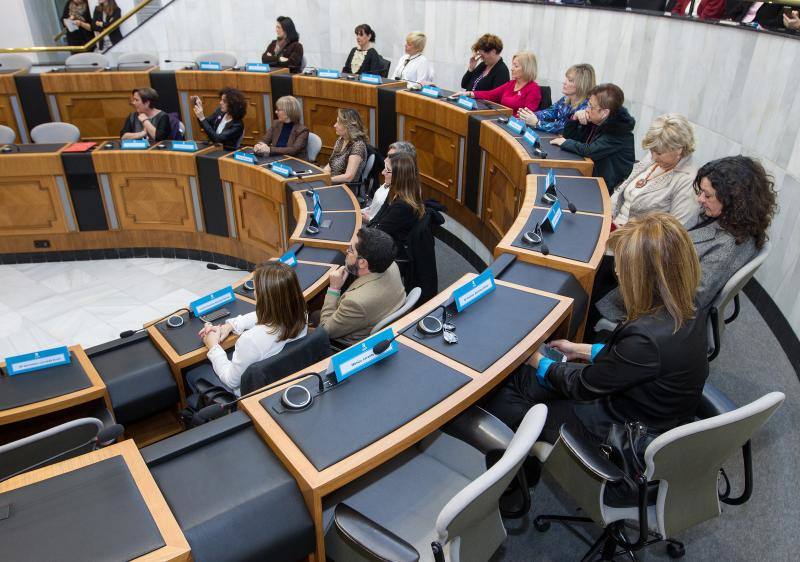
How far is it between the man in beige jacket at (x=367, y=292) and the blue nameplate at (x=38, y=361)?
3.66 ft

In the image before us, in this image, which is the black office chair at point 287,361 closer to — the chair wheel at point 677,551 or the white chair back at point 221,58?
the chair wheel at point 677,551

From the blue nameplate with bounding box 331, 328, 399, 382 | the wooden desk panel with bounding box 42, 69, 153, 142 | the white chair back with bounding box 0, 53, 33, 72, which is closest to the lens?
the blue nameplate with bounding box 331, 328, 399, 382

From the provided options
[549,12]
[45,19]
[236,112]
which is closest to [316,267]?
[236,112]

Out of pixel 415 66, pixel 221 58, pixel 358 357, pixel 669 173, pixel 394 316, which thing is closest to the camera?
pixel 358 357

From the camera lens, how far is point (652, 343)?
166 centimetres

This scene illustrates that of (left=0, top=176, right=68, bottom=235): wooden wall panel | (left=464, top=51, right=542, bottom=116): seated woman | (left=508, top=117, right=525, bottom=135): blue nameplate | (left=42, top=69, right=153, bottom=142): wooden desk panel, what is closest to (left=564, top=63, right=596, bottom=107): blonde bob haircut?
(left=508, top=117, right=525, bottom=135): blue nameplate

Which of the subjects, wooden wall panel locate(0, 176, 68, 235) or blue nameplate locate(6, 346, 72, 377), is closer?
blue nameplate locate(6, 346, 72, 377)

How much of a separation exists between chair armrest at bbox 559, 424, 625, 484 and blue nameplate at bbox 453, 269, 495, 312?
23.6 inches

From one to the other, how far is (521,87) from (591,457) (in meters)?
4.04

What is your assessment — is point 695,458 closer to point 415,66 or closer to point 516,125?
point 516,125

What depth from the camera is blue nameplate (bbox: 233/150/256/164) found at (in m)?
4.62

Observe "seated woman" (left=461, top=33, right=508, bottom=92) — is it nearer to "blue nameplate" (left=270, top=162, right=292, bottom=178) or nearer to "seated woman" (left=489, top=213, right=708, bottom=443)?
"blue nameplate" (left=270, top=162, right=292, bottom=178)

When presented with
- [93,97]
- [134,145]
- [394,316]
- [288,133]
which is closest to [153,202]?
[134,145]

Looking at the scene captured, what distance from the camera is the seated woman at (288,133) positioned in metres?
4.90
